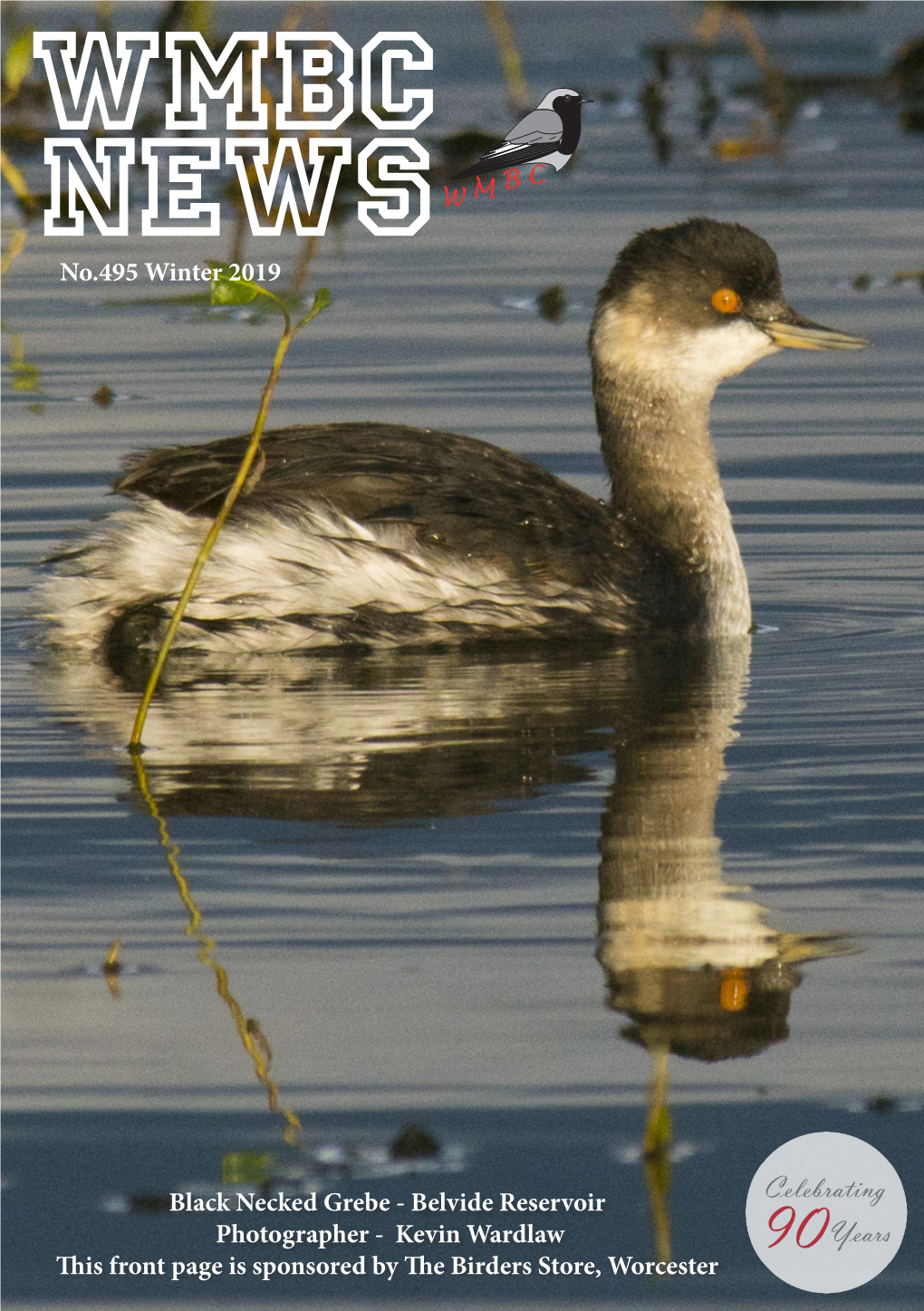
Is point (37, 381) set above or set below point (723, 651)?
above

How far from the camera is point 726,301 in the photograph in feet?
29.2

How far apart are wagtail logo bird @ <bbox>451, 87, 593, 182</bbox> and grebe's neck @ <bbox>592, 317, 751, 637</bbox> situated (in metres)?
3.67

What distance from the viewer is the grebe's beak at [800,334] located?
29.5ft

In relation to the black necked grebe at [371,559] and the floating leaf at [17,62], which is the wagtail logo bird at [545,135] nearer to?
the floating leaf at [17,62]

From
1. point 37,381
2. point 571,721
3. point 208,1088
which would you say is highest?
point 37,381

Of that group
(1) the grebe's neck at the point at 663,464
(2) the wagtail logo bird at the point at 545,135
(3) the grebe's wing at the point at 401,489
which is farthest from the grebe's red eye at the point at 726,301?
(2) the wagtail logo bird at the point at 545,135

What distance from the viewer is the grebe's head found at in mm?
8859

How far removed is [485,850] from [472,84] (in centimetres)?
1686

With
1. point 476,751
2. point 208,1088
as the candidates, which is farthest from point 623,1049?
point 476,751

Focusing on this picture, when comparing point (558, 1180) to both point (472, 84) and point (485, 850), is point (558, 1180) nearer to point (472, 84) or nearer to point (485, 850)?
point (485, 850)

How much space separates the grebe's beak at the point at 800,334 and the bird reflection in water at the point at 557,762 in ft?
4.06

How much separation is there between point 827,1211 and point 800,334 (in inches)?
201

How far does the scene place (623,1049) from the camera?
15.6 ft

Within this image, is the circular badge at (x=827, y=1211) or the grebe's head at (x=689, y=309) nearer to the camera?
the circular badge at (x=827, y=1211)
